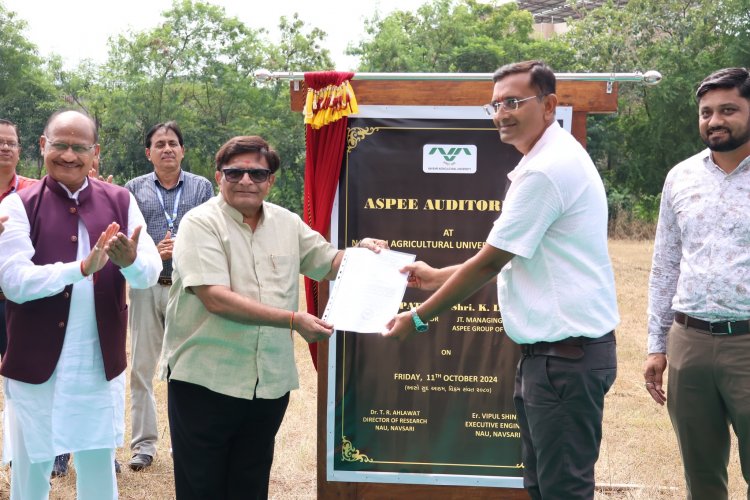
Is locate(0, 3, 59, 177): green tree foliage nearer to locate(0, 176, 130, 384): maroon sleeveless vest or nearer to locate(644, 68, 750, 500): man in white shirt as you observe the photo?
locate(0, 176, 130, 384): maroon sleeveless vest

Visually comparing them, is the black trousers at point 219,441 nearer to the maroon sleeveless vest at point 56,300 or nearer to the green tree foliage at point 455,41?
the maroon sleeveless vest at point 56,300

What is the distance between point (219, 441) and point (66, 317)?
0.81m

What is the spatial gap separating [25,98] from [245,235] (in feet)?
101

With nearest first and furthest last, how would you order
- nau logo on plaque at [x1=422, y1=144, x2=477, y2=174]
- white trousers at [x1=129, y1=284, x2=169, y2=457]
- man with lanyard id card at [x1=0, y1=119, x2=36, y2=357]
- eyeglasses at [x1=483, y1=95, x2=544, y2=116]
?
eyeglasses at [x1=483, y1=95, x2=544, y2=116]
nau logo on plaque at [x1=422, y1=144, x2=477, y2=174]
man with lanyard id card at [x1=0, y1=119, x2=36, y2=357]
white trousers at [x1=129, y1=284, x2=169, y2=457]

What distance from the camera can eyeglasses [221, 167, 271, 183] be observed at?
3334mm

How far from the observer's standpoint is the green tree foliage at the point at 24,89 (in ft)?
98.2

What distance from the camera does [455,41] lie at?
3434cm

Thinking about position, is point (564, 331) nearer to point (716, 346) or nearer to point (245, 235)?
point (716, 346)

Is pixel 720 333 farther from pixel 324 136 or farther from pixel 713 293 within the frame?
pixel 324 136

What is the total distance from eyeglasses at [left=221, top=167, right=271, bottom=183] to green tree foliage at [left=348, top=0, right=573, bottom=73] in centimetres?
2877

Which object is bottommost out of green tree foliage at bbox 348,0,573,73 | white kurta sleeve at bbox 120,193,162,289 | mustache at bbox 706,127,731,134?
white kurta sleeve at bbox 120,193,162,289

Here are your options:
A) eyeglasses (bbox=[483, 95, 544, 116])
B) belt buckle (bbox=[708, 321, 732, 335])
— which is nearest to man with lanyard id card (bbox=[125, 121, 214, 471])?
eyeglasses (bbox=[483, 95, 544, 116])

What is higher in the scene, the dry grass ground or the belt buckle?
the belt buckle

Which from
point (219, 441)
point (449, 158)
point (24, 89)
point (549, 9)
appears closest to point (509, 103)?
point (449, 158)
